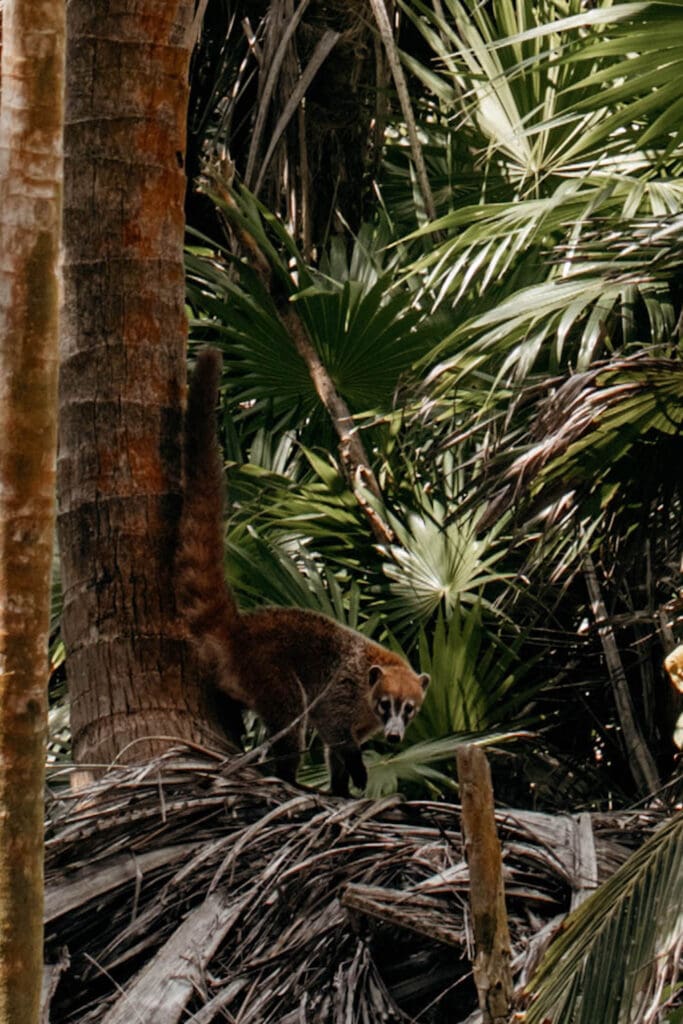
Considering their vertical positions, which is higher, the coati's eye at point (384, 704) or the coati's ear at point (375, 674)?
the coati's ear at point (375, 674)

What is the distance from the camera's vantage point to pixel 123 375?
4.79 meters

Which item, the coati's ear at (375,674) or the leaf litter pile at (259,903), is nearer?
the leaf litter pile at (259,903)

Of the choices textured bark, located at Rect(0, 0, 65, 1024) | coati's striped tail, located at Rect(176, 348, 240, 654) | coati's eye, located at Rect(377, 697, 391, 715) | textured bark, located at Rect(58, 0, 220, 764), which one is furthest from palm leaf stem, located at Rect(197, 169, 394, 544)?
textured bark, located at Rect(0, 0, 65, 1024)

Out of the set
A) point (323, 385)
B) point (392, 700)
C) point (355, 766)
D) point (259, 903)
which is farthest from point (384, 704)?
point (259, 903)

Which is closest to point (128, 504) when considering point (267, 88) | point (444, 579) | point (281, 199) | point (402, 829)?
point (402, 829)

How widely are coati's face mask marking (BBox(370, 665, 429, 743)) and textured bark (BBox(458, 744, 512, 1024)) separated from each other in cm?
249

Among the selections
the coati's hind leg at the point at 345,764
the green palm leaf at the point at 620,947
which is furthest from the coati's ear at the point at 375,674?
the green palm leaf at the point at 620,947

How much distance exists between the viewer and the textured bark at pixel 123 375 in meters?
4.71

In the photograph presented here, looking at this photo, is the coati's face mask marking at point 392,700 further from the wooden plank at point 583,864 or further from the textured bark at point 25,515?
the textured bark at point 25,515

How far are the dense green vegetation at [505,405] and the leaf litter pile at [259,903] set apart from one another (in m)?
1.11

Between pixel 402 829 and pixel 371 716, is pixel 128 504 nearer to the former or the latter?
pixel 402 829

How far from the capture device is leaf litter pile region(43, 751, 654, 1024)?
3.92 meters

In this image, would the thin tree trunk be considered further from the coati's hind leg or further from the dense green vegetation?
the coati's hind leg

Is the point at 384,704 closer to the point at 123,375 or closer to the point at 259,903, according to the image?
the point at 123,375
